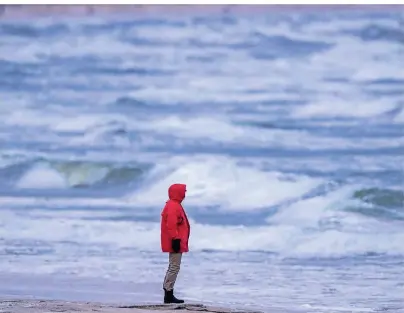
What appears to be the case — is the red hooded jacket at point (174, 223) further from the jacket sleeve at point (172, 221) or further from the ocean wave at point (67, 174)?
the ocean wave at point (67, 174)

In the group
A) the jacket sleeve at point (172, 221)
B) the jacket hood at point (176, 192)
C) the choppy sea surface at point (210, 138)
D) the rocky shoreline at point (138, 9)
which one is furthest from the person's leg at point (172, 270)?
the rocky shoreline at point (138, 9)

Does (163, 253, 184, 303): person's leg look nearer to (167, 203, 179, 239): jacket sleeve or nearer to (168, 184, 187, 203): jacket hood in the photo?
(167, 203, 179, 239): jacket sleeve

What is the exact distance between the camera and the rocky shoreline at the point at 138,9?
805 cm

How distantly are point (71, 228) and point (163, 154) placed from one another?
3.11 ft

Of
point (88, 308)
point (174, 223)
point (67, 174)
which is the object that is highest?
point (67, 174)

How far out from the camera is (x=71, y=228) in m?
8.47

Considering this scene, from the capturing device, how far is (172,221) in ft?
19.2

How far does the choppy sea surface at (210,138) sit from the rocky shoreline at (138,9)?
7 cm

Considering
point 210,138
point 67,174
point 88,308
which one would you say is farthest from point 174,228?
point 67,174

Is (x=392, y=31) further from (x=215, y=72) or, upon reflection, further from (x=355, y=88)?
(x=215, y=72)

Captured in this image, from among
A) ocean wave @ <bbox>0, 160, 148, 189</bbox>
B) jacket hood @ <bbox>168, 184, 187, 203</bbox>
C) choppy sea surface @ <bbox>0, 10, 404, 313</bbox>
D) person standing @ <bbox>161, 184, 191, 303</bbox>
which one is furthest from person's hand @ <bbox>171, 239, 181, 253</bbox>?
ocean wave @ <bbox>0, 160, 148, 189</bbox>

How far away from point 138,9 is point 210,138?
118 cm

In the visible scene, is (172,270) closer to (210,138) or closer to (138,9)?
(210,138)

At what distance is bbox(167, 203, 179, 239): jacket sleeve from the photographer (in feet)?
19.2
